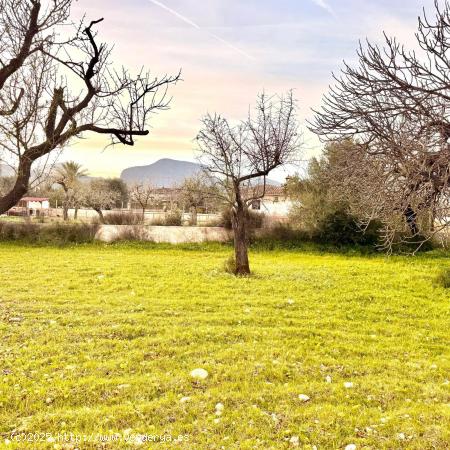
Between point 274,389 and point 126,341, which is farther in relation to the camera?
point 126,341

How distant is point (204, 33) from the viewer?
31.7ft

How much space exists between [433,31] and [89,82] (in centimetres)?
489

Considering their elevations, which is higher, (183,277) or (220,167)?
(220,167)

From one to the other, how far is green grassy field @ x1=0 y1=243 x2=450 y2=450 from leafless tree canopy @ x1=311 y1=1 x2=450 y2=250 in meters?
2.40

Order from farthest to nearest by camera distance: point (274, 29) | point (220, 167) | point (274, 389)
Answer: point (220, 167) < point (274, 29) < point (274, 389)

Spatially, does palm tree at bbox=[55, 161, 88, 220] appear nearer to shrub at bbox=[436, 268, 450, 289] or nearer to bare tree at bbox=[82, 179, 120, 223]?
bare tree at bbox=[82, 179, 120, 223]

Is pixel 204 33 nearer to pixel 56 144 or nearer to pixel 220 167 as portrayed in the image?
pixel 56 144

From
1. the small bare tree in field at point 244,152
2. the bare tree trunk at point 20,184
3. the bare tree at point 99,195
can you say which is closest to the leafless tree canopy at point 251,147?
the small bare tree in field at point 244,152

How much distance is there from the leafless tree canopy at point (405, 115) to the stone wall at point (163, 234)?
18263mm

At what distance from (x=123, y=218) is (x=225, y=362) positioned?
23.3 metres

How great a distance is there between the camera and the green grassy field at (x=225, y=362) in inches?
176

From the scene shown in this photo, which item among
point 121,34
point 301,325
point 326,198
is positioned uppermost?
point 121,34

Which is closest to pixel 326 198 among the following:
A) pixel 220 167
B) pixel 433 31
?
pixel 220 167

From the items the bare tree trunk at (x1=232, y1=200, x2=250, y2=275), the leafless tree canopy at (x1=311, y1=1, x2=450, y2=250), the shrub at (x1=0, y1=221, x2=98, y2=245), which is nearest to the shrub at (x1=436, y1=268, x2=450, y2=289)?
the bare tree trunk at (x1=232, y1=200, x2=250, y2=275)
